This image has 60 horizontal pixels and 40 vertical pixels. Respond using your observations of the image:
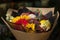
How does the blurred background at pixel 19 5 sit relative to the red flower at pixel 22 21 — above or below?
below

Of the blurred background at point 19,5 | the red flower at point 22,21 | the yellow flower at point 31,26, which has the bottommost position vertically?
the blurred background at point 19,5

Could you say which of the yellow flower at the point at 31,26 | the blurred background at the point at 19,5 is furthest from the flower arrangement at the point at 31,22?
the blurred background at the point at 19,5

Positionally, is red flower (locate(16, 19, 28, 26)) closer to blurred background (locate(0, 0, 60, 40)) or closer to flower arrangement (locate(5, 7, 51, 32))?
flower arrangement (locate(5, 7, 51, 32))

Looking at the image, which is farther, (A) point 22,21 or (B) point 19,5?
(B) point 19,5

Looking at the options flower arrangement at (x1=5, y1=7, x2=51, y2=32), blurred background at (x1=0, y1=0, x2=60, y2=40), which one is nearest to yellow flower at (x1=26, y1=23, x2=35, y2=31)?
flower arrangement at (x1=5, y1=7, x2=51, y2=32)

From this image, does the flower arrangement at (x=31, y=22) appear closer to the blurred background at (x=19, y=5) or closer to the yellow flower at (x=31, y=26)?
the yellow flower at (x=31, y=26)

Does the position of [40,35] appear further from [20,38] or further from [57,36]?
[57,36]

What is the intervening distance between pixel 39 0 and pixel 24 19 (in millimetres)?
671

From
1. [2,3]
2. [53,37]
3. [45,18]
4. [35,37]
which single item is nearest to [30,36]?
[35,37]

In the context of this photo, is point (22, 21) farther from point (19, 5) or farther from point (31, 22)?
point (19, 5)

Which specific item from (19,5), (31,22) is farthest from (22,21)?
(19,5)

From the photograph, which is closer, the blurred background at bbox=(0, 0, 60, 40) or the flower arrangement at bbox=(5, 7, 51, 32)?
the flower arrangement at bbox=(5, 7, 51, 32)

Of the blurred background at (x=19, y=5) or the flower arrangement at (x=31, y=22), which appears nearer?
the flower arrangement at (x=31, y=22)

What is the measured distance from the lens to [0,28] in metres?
1.12
